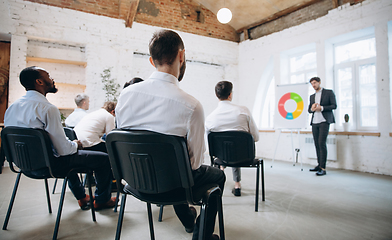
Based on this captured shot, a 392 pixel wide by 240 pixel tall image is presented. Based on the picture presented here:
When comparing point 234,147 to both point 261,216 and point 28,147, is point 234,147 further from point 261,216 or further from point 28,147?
point 28,147

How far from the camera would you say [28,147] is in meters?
1.58

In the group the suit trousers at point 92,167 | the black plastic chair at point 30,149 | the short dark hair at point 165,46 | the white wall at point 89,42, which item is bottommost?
the suit trousers at point 92,167

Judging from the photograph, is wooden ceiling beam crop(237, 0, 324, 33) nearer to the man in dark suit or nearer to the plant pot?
the man in dark suit

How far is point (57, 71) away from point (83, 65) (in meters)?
0.57

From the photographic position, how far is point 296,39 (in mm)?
5609

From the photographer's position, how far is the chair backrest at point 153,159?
3.20 feet

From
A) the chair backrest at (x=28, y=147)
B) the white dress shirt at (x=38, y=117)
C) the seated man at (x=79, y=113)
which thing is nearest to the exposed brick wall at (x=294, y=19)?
the seated man at (x=79, y=113)

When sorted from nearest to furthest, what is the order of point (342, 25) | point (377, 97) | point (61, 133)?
point (61, 133) → point (377, 97) → point (342, 25)

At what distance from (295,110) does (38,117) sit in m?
4.42

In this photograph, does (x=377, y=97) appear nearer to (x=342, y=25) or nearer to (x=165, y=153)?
(x=342, y=25)

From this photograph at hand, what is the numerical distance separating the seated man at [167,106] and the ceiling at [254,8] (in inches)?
216

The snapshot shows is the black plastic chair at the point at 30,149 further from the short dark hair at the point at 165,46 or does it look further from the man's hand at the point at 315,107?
the man's hand at the point at 315,107

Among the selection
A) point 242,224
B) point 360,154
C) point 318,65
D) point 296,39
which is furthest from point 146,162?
point 296,39

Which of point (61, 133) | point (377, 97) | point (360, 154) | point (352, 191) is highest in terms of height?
point (377, 97)
